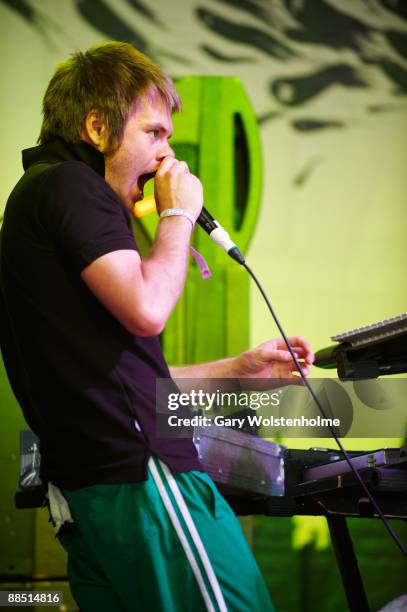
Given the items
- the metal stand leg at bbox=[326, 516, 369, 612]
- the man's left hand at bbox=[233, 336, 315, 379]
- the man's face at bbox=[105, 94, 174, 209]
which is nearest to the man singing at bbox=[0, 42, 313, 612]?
the man's face at bbox=[105, 94, 174, 209]

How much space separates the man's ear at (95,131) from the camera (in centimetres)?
139

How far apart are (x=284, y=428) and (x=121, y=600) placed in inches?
18.1

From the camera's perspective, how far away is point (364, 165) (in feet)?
11.3

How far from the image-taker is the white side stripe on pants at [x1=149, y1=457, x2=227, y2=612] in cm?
111

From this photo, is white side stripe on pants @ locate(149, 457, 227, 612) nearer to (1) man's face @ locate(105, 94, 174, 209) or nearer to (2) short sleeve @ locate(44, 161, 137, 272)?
(2) short sleeve @ locate(44, 161, 137, 272)

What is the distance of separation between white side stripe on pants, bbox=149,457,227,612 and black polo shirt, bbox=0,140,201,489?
2 centimetres

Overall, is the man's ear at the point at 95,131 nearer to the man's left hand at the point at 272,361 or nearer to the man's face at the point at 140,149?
the man's face at the point at 140,149

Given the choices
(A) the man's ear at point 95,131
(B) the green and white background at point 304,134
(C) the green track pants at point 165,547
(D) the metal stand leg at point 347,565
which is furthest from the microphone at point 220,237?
(B) the green and white background at point 304,134

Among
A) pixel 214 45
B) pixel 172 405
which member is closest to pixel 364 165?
pixel 214 45

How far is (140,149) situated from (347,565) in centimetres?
115

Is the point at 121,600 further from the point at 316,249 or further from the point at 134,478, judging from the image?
the point at 316,249

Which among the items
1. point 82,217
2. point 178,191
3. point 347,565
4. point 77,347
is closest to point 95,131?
Answer: point 178,191

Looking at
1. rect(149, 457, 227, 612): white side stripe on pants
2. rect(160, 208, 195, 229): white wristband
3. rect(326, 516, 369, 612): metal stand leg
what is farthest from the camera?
rect(326, 516, 369, 612): metal stand leg

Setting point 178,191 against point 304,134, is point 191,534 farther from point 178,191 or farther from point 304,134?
point 304,134
